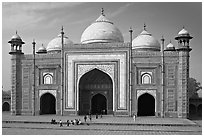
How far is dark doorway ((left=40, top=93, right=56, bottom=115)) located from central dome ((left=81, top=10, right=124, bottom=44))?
4.88 meters

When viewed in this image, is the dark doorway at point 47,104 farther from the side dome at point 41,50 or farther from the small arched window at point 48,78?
the side dome at point 41,50

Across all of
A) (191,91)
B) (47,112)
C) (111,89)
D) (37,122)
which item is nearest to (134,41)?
(111,89)

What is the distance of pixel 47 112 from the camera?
65.0 ft

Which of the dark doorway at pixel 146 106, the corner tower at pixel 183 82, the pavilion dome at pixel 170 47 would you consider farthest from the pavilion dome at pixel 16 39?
the pavilion dome at pixel 170 47

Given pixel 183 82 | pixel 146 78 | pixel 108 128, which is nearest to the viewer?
pixel 108 128

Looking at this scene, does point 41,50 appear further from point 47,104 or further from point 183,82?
point 183,82

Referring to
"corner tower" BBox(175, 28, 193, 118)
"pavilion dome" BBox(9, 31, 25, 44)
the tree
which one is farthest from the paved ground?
the tree

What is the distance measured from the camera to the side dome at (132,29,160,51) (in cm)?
2128

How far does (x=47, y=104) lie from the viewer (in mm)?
19953

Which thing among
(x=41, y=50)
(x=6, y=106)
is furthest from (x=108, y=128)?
(x=6, y=106)

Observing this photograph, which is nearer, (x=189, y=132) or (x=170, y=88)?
(x=189, y=132)

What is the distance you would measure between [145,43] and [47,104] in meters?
9.00

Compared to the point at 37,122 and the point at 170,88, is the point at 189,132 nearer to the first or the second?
the point at 170,88

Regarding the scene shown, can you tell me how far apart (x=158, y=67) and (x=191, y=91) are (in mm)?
19327
